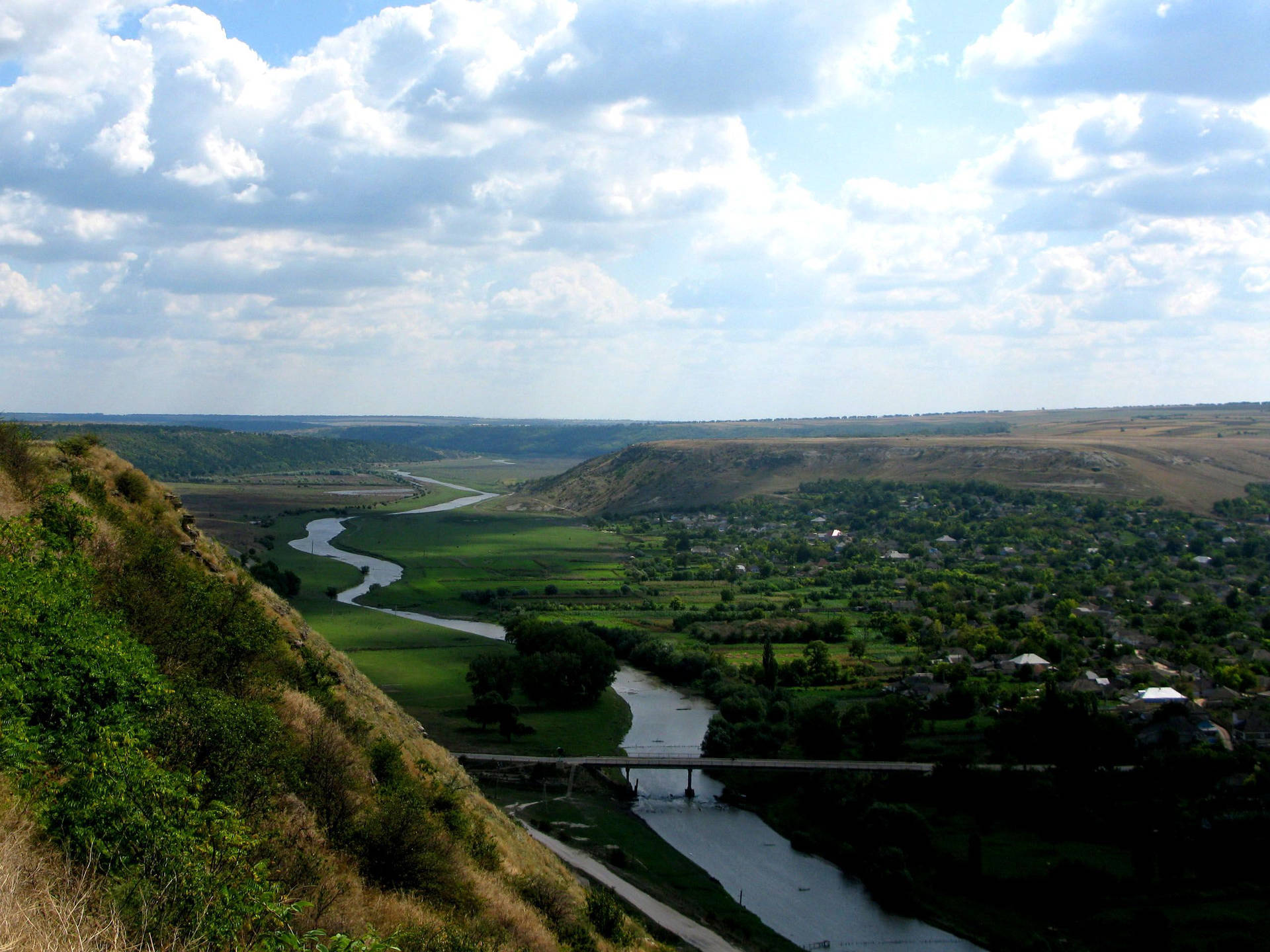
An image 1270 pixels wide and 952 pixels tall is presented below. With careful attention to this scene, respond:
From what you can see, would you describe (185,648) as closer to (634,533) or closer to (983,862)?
(983,862)

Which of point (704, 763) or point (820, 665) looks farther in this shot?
point (820, 665)

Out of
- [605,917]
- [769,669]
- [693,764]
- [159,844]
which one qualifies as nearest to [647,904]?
[605,917]

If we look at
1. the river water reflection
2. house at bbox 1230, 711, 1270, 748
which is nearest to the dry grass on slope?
the river water reflection

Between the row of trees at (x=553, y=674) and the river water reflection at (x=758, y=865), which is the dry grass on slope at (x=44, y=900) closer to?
the river water reflection at (x=758, y=865)

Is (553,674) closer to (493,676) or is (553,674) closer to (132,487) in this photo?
(493,676)

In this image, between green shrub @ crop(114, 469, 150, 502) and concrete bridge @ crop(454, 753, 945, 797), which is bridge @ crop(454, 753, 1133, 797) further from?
green shrub @ crop(114, 469, 150, 502)

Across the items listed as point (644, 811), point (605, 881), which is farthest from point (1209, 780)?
point (605, 881)
